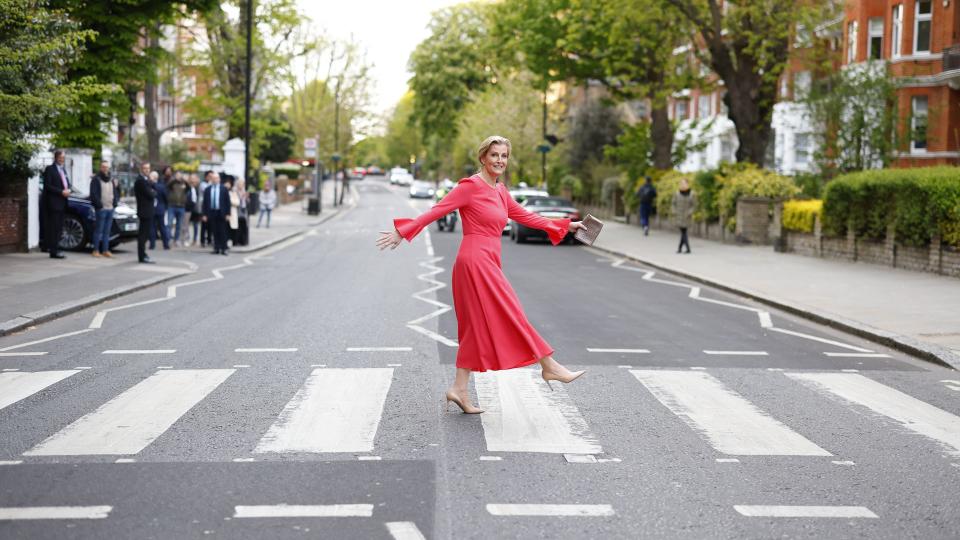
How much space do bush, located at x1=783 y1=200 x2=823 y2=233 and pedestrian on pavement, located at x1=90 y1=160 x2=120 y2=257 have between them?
14899 millimetres

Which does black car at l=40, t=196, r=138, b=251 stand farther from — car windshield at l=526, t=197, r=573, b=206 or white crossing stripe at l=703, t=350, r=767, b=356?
white crossing stripe at l=703, t=350, r=767, b=356

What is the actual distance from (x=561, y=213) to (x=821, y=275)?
43.6ft

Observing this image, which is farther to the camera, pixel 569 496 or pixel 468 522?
pixel 569 496

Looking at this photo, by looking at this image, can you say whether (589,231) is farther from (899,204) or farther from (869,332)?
(899,204)

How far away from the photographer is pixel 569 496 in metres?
5.57

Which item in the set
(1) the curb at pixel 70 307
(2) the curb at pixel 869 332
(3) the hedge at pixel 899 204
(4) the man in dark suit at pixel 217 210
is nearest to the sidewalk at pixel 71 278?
(1) the curb at pixel 70 307

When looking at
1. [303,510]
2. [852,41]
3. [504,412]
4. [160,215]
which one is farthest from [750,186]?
[303,510]

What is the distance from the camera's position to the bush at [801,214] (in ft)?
86.7

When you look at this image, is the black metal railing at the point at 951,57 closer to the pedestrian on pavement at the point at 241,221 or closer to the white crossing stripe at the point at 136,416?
the pedestrian on pavement at the point at 241,221

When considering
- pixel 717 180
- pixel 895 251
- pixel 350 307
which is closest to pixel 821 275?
pixel 895 251

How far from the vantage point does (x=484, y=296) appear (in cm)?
746

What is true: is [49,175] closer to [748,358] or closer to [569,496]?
[748,358]

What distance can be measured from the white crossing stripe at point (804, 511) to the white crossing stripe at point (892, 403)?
65.8 inches

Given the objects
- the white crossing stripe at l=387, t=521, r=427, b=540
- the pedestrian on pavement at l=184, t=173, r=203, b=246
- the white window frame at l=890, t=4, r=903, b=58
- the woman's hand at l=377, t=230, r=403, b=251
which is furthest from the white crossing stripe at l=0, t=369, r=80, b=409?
the white window frame at l=890, t=4, r=903, b=58
